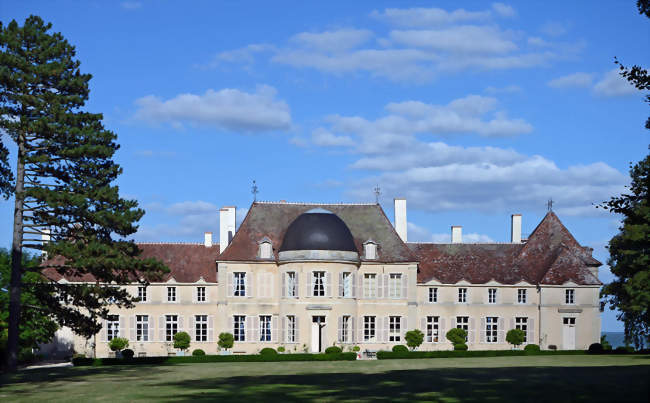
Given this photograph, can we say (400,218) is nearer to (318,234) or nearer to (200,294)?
(318,234)

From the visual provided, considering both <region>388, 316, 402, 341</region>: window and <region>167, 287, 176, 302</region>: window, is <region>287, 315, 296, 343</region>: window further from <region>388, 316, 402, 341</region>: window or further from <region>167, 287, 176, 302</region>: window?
<region>167, 287, 176, 302</region>: window

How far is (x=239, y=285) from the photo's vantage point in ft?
193

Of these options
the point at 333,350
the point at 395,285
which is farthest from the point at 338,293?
the point at 395,285

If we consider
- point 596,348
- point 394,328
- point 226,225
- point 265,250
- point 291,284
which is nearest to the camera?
point 596,348

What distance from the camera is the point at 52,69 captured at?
37969 mm

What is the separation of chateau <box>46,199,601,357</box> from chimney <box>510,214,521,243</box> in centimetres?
279

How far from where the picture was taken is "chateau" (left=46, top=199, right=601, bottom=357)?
186 feet

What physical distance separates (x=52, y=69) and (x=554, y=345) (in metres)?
38.6

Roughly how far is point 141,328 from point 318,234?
1410 cm

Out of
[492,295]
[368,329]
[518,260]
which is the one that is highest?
[518,260]

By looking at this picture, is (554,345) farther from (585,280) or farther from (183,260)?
(183,260)

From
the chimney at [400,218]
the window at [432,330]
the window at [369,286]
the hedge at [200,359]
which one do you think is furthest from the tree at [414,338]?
the hedge at [200,359]

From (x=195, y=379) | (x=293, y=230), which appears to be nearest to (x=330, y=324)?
(x=293, y=230)

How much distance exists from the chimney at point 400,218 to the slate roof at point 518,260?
127 cm
